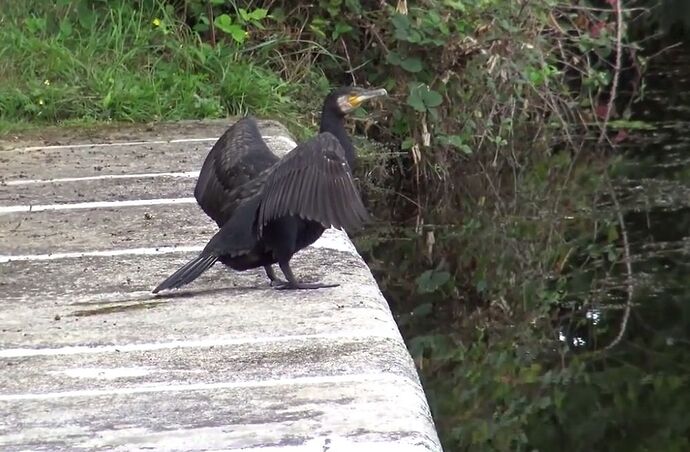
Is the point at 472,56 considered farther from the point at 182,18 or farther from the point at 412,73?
the point at 182,18

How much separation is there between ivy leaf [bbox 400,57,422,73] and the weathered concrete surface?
286cm

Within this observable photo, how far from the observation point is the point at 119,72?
8.73 metres

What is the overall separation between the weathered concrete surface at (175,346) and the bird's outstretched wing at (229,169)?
0.90ft

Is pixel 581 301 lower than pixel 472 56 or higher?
lower

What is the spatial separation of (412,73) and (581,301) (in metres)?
2.55

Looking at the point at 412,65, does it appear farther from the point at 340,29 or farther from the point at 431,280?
the point at 431,280

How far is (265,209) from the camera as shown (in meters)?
Result: 4.53

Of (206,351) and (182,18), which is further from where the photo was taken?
(182,18)

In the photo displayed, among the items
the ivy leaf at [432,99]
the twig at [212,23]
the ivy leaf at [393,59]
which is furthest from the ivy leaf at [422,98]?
the twig at [212,23]

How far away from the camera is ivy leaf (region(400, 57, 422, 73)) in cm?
889

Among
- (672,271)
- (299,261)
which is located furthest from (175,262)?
(672,271)

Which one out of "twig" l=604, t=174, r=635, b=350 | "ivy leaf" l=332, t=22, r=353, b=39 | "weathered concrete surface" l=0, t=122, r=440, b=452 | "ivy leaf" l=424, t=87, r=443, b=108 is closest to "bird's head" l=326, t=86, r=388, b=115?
"weathered concrete surface" l=0, t=122, r=440, b=452

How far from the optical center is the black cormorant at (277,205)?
4.48m

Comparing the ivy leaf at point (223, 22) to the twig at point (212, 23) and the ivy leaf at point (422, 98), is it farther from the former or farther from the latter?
the ivy leaf at point (422, 98)
